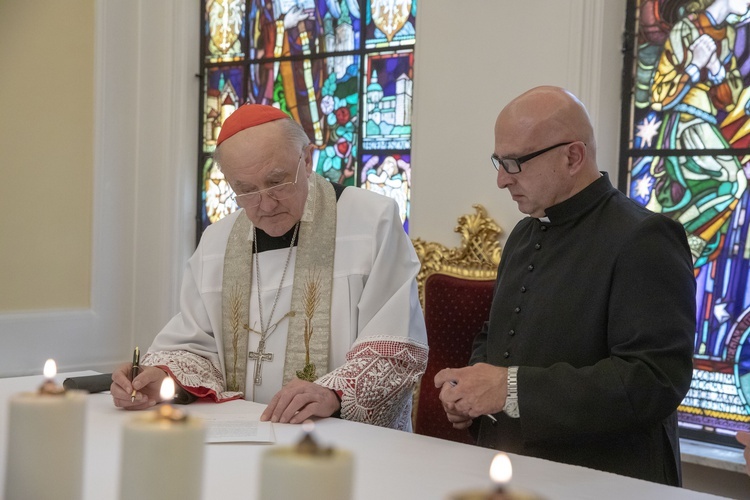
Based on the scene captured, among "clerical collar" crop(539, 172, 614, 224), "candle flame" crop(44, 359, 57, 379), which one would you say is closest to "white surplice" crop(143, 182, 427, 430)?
"clerical collar" crop(539, 172, 614, 224)

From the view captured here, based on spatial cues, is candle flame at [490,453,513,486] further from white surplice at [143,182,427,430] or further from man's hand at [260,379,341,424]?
white surplice at [143,182,427,430]

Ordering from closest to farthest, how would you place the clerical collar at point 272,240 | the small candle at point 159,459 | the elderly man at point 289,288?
the small candle at point 159,459 → the elderly man at point 289,288 → the clerical collar at point 272,240

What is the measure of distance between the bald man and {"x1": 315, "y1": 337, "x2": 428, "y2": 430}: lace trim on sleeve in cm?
28

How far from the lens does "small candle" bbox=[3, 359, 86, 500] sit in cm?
125

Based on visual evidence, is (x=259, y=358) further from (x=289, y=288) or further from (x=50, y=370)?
(x=50, y=370)

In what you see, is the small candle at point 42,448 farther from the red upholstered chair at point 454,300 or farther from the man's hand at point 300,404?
the red upholstered chair at point 454,300

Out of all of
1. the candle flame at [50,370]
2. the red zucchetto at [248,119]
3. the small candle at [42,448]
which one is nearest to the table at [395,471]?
the candle flame at [50,370]

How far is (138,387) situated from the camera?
2.93 meters

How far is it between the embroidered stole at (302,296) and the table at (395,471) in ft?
2.40

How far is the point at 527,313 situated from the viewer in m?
2.91

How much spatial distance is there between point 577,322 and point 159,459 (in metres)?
1.88

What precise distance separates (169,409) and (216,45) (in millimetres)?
5571

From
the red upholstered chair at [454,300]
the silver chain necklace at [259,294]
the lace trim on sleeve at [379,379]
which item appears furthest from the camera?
the red upholstered chair at [454,300]

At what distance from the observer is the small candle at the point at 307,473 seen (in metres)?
0.97
